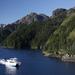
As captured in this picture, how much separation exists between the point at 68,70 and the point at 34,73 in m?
16.6

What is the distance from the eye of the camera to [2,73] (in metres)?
138

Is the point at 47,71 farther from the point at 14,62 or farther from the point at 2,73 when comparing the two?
the point at 14,62

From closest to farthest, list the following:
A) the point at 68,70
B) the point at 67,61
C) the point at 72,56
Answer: the point at 68,70
the point at 67,61
the point at 72,56

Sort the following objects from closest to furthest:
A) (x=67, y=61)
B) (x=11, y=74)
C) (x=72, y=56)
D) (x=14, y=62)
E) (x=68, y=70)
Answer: (x=11, y=74), (x=68, y=70), (x=14, y=62), (x=67, y=61), (x=72, y=56)

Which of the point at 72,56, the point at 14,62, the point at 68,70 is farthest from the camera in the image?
the point at 72,56

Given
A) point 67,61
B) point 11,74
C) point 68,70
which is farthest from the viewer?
point 67,61

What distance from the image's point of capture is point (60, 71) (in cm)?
14325

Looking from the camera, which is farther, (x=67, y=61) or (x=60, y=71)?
(x=67, y=61)

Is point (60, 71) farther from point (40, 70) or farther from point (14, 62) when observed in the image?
point (14, 62)

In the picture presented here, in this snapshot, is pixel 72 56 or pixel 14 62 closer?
pixel 14 62

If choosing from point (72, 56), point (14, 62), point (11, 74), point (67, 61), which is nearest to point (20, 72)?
point (11, 74)

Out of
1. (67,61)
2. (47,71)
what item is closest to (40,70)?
(47,71)

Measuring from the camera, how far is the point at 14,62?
560 ft

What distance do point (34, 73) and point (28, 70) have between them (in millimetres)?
9387
